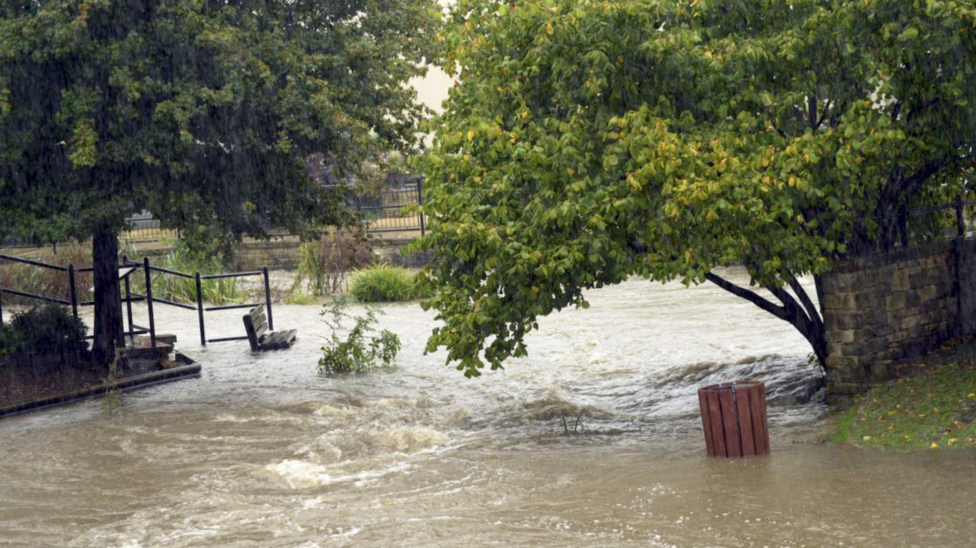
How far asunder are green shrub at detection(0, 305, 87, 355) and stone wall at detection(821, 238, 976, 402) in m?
10.3

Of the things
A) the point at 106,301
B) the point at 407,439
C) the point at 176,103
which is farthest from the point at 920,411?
the point at 106,301

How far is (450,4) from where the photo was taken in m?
11.6

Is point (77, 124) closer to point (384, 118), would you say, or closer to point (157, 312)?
point (384, 118)

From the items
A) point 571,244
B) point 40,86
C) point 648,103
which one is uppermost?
point 40,86

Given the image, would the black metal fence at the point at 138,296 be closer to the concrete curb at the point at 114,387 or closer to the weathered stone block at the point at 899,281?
the concrete curb at the point at 114,387

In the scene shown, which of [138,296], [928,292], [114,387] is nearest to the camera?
[928,292]

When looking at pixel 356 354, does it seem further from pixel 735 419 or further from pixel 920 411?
pixel 920 411

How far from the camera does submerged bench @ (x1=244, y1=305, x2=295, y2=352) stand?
18594 millimetres

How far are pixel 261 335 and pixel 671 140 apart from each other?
36.7ft

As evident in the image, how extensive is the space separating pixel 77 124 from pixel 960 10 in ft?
30.6

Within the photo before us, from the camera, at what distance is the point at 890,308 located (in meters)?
11.8

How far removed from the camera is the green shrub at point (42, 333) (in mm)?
15891

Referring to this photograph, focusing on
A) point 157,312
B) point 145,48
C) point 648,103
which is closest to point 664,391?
point 648,103

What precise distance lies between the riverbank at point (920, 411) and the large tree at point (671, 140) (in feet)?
4.80
